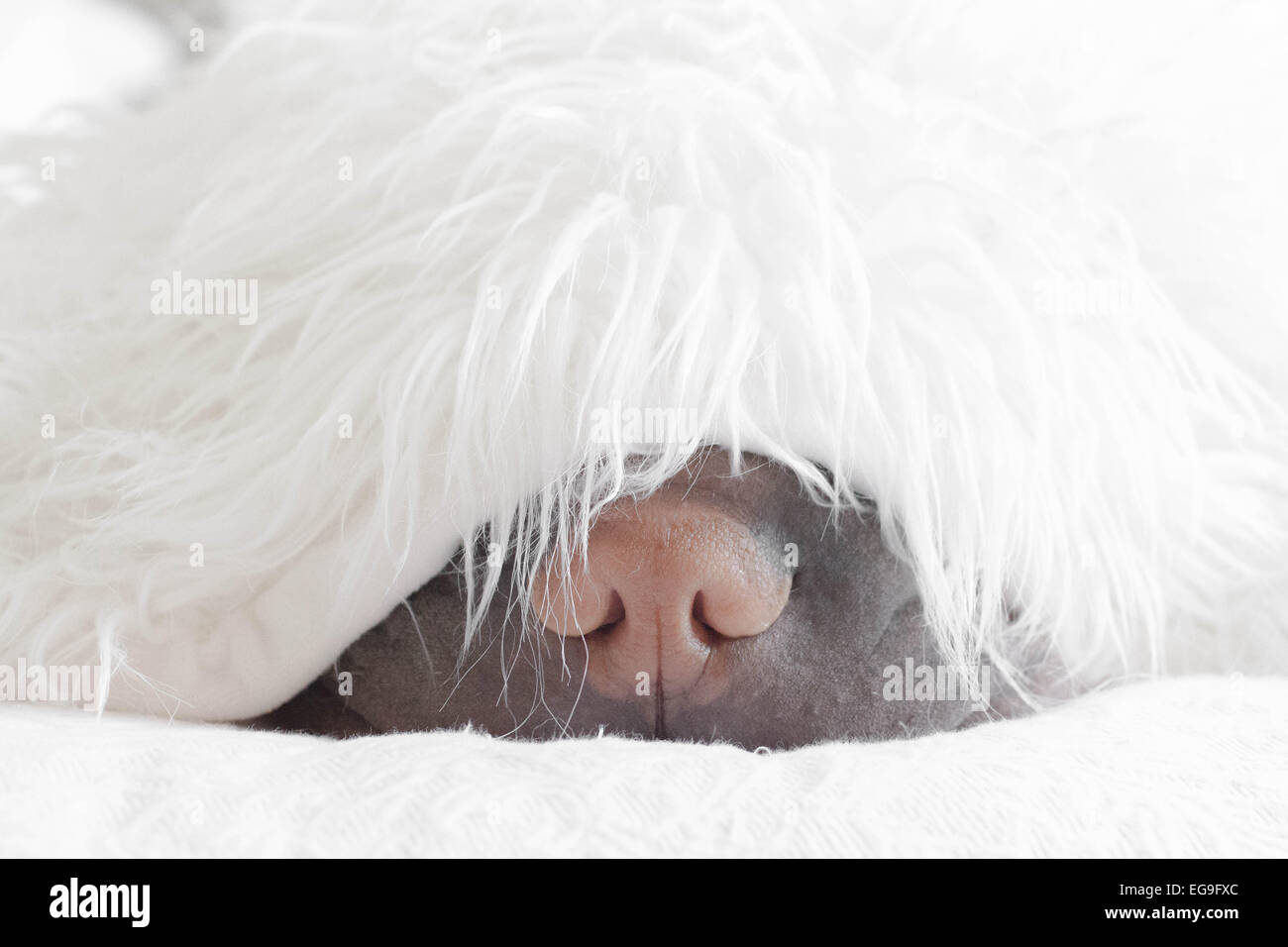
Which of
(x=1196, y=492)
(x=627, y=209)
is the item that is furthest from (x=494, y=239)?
(x=1196, y=492)

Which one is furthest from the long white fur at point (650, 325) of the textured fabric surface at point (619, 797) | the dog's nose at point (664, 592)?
the textured fabric surface at point (619, 797)

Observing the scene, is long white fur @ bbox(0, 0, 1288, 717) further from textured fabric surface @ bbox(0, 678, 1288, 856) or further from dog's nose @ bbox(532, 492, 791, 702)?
textured fabric surface @ bbox(0, 678, 1288, 856)

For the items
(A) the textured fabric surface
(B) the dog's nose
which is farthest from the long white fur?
(A) the textured fabric surface

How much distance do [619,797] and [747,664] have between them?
0.48 feet

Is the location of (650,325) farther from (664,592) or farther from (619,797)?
(619,797)

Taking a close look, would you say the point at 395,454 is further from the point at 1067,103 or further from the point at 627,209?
the point at 1067,103

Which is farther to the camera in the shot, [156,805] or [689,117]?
[689,117]

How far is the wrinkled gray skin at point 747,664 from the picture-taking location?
51 cm

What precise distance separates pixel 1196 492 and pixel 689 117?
1.09 ft

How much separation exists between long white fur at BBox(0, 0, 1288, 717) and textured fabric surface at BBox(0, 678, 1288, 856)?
119 millimetres

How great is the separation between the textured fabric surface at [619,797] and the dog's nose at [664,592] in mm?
67

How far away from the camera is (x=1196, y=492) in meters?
0.60
